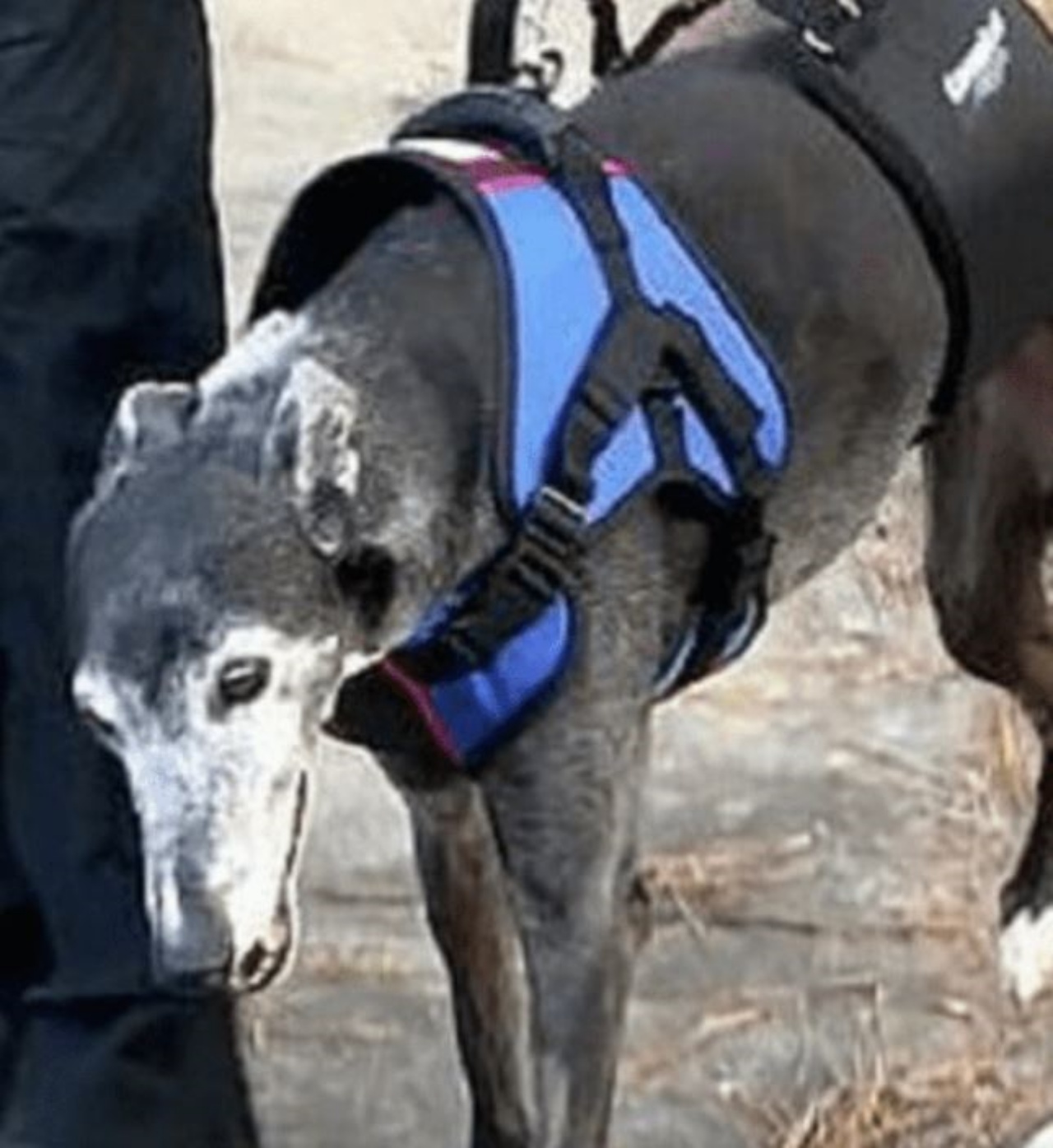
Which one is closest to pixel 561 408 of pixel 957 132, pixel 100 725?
pixel 100 725

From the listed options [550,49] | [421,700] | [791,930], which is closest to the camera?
[421,700]

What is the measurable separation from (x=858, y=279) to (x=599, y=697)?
48 centimetres

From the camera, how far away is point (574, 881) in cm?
478

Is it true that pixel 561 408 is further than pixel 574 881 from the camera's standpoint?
No

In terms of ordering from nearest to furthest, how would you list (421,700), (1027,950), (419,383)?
(419,383)
(421,700)
(1027,950)

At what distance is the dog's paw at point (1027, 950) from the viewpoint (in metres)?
5.73

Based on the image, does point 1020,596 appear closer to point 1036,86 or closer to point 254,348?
point 1036,86

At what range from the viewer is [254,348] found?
461 cm

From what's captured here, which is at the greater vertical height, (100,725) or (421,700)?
(100,725)

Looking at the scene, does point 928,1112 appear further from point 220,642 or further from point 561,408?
point 220,642

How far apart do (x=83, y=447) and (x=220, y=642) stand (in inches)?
36.3

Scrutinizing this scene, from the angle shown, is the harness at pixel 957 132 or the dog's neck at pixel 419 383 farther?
the harness at pixel 957 132

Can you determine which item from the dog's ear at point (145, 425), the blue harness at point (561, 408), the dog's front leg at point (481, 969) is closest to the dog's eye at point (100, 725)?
the dog's ear at point (145, 425)

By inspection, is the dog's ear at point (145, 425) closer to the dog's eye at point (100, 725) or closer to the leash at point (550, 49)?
the dog's eye at point (100, 725)
